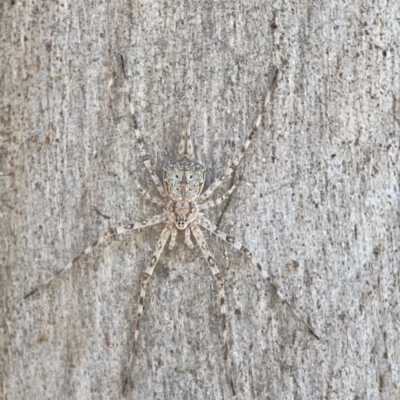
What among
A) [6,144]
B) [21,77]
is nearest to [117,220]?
[6,144]

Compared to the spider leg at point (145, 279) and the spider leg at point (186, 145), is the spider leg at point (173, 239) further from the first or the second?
the spider leg at point (186, 145)

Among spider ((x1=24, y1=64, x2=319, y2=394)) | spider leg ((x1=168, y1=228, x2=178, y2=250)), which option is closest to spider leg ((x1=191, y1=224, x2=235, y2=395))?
spider ((x1=24, y1=64, x2=319, y2=394))

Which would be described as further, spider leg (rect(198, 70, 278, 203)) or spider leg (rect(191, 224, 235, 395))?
spider leg (rect(198, 70, 278, 203))

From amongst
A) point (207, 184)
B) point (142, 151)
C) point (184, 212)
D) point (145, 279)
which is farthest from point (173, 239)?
point (142, 151)

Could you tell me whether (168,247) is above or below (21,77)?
below

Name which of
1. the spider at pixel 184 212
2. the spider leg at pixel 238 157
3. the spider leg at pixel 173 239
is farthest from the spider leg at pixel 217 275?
the spider leg at pixel 238 157

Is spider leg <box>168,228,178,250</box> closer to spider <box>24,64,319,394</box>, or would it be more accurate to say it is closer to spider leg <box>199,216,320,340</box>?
spider <box>24,64,319,394</box>

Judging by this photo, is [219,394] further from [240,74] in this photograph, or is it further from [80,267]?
[240,74]
